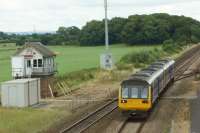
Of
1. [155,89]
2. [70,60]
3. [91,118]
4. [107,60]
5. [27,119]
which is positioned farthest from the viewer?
[70,60]

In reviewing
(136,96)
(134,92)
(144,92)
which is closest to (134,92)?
(134,92)

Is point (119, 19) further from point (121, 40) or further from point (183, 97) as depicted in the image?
point (183, 97)

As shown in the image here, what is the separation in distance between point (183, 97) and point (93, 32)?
109 m

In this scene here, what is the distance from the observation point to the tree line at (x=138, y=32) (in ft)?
468

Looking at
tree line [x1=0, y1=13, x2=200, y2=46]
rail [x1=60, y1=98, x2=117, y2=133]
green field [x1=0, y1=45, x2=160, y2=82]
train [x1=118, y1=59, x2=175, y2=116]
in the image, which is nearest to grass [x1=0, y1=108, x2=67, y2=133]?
rail [x1=60, y1=98, x2=117, y2=133]

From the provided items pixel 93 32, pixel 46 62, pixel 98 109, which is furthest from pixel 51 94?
pixel 93 32

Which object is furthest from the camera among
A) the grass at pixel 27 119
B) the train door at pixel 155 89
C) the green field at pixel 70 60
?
the green field at pixel 70 60

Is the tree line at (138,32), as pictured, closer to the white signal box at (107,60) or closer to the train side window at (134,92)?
the white signal box at (107,60)

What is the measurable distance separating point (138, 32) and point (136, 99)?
113 metres

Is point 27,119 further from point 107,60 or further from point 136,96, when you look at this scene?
point 107,60

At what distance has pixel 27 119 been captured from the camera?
98.7 feet

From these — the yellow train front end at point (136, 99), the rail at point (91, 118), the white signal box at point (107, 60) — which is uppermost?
the white signal box at point (107, 60)

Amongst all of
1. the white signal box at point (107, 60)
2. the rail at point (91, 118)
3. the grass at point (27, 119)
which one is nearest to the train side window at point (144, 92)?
the rail at point (91, 118)

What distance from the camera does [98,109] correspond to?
35.1 m
